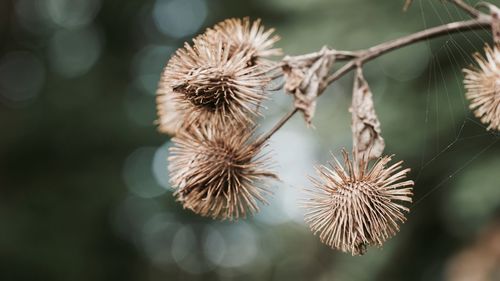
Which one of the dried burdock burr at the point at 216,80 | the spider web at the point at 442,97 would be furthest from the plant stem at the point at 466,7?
the spider web at the point at 442,97

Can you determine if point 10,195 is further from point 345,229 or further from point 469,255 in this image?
point 345,229

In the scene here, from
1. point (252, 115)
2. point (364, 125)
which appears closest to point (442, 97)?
point (364, 125)

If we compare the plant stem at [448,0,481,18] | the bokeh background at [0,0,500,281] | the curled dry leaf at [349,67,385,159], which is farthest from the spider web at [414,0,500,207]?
the plant stem at [448,0,481,18]

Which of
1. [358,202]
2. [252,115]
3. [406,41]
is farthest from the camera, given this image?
[252,115]

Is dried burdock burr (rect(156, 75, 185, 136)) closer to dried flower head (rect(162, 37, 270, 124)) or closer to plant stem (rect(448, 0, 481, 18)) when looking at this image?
dried flower head (rect(162, 37, 270, 124))

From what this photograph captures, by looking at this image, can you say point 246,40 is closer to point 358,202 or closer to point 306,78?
point 306,78

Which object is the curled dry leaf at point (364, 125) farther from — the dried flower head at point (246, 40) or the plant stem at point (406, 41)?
the dried flower head at point (246, 40)
